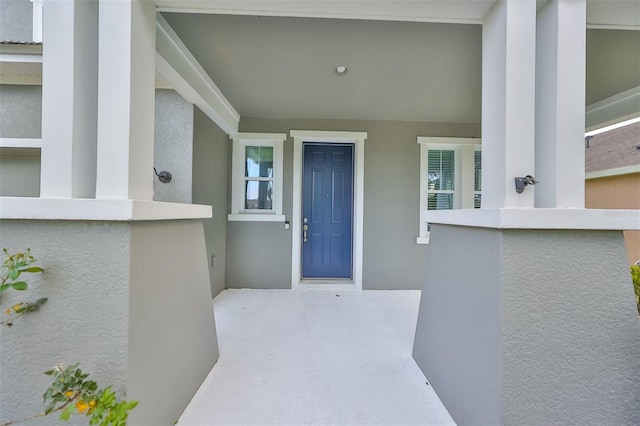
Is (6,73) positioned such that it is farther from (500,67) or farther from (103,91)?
(500,67)

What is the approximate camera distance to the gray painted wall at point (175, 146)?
2.72 m

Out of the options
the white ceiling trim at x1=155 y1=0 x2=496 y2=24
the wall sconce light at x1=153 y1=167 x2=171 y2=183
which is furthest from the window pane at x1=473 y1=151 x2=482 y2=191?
the wall sconce light at x1=153 y1=167 x2=171 y2=183

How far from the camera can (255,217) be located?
12.7ft

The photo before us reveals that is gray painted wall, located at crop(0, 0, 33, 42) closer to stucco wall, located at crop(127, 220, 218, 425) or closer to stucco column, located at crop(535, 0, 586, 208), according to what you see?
stucco wall, located at crop(127, 220, 218, 425)

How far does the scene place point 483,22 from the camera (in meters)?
1.46

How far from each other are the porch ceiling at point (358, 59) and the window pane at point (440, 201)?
122cm

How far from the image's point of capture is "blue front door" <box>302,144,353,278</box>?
4.21 m

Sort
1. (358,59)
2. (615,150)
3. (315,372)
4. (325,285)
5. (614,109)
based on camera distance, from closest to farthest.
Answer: (315,372)
(358,59)
(614,109)
(325,285)
(615,150)

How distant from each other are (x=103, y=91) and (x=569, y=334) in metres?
2.35

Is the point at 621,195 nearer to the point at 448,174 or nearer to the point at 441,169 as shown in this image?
the point at 448,174

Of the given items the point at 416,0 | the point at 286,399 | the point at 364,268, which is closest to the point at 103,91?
the point at 416,0

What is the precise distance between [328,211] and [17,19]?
12.9 feet

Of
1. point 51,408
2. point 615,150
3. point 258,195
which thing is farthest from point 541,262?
point 615,150

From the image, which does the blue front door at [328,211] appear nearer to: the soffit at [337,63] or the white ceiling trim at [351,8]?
the soffit at [337,63]
